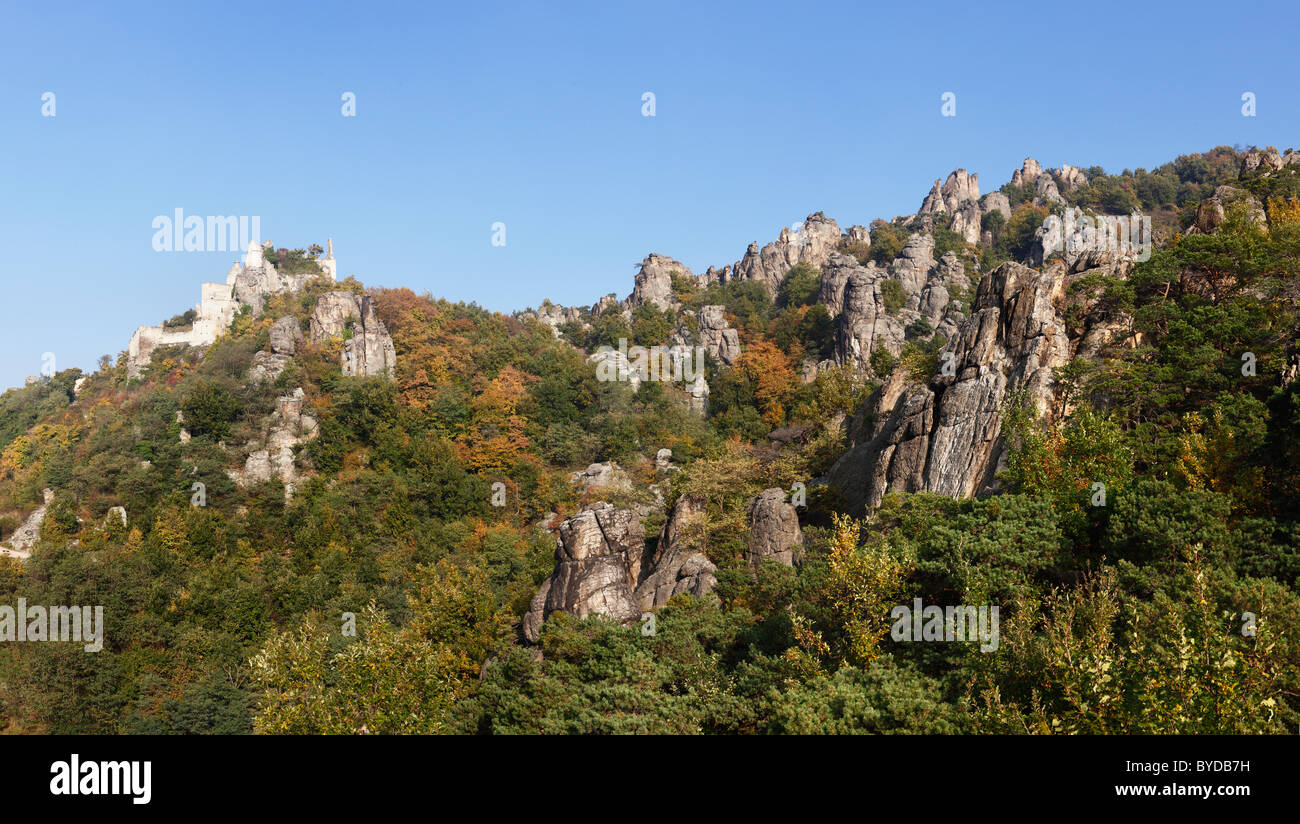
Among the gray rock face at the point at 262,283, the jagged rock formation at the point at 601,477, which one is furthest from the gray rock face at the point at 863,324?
the gray rock face at the point at 262,283

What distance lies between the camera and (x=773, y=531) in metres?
29.1

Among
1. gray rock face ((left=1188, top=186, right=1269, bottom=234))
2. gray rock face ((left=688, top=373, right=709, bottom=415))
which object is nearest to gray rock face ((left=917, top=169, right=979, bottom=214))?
gray rock face ((left=688, top=373, right=709, bottom=415))

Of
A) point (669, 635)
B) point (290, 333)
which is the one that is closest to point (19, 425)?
point (290, 333)

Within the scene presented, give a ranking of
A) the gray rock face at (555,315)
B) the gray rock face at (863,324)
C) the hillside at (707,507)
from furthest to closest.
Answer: the gray rock face at (555,315), the gray rock face at (863,324), the hillside at (707,507)

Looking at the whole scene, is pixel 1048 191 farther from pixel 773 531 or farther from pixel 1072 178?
pixel 773 531

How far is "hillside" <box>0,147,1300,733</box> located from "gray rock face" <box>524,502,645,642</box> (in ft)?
0.44

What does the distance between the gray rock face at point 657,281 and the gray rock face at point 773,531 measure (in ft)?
179

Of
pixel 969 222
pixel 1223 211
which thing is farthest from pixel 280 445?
pixel 969 222

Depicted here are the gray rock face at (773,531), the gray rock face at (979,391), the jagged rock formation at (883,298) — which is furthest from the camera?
the jagged rock formation at (883,298)

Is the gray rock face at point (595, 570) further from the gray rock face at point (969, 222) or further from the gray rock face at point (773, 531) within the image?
the gray rock face at point (969, 222)

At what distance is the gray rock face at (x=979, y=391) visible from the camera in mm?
25312

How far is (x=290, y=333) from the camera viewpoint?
57219 millimetres

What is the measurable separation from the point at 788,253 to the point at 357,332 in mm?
48260
